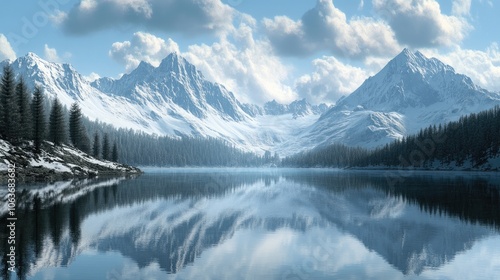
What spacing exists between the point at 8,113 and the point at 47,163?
1361 centimetres

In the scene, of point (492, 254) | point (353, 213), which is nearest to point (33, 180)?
point (353, 213)

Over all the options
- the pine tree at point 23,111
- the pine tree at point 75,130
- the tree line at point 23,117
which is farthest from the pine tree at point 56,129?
the pine tree at point 75,130

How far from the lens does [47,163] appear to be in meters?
95.9

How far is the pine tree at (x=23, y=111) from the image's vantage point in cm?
9900

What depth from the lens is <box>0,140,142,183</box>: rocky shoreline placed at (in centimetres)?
8294

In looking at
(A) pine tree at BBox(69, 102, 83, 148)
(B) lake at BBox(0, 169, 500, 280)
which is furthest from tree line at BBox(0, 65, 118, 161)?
A: (B) lake at BBox(0, 169, 500, 280)

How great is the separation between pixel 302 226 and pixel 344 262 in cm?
1271

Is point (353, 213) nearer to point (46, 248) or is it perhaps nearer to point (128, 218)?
point (128, 218)

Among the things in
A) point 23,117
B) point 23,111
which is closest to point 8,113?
point 23,117

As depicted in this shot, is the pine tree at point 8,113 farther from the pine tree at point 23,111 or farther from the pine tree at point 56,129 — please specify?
the pine tree at point 56,129

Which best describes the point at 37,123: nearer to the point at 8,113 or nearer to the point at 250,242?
the point at 8,113

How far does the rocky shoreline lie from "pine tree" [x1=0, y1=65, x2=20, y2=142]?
11.6ft

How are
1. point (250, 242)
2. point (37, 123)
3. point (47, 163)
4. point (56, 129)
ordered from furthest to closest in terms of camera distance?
point (56, 129)
point (37, 123)
point (47, 163)
point (250, 242)

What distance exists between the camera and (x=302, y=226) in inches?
1436
